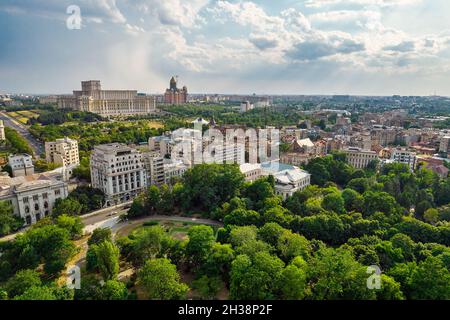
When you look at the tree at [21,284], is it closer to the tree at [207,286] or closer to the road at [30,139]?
the tree at [207,286]

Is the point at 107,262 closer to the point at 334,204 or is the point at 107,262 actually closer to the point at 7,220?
the point at 7,220

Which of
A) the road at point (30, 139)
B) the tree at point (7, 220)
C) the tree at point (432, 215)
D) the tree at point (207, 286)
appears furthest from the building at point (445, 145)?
the road at point (30, 139)

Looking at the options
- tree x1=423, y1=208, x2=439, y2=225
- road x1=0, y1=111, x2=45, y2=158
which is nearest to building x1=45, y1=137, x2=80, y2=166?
road x1=0, y1=111, x2=45, y2=158

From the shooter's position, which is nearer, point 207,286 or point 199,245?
point 207,286

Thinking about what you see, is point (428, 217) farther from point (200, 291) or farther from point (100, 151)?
point (100, 151)

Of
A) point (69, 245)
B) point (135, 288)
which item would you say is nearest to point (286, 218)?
point (135, 288)

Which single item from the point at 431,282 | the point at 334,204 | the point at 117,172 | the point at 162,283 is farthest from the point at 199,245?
the point at 117,172

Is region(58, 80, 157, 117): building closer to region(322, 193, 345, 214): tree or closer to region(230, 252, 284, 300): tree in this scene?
region(322, 193, 345, 214): tree

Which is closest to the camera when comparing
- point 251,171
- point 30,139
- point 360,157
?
point 251,171
